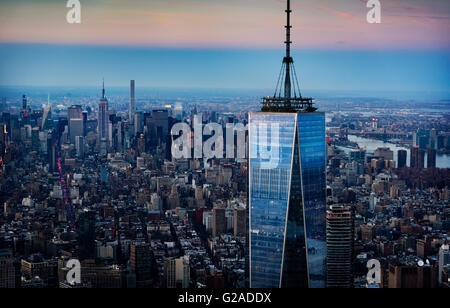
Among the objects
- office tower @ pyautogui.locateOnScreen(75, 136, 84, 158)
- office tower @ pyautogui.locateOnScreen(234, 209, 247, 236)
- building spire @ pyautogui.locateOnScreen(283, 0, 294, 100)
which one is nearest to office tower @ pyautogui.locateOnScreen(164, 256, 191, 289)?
office tower @ pyautogui.locateOnScreen(234, 209, 247, 236)

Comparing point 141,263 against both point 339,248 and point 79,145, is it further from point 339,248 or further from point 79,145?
point 79,145

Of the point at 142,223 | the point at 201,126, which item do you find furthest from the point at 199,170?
the point at 142,223

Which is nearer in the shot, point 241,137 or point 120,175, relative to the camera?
point 241,137

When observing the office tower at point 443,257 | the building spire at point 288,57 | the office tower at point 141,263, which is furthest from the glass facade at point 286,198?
the office tower at point 443,257

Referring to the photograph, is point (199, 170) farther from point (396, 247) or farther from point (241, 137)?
point (396, 247)

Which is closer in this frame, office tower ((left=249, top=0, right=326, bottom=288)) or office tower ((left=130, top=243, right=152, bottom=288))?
office tower ((left=249, top=0, right=326, bottom=288))

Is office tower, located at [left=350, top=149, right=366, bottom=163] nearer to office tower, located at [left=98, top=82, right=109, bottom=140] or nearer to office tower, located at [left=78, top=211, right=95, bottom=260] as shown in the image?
office tower, located at [left=78, top=211, right=95, bottom=260]
